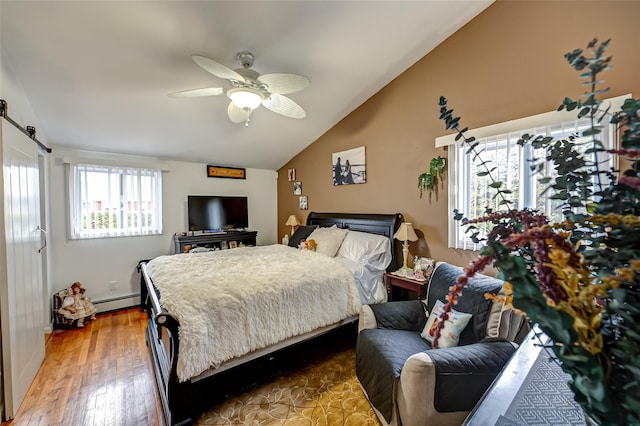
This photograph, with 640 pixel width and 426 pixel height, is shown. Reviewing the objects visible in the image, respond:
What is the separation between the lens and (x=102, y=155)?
357 cm

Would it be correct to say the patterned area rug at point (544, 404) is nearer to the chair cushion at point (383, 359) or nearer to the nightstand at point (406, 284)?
the chair cushion at point (383, 359)

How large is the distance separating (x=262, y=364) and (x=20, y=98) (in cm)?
312

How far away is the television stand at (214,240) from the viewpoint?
392 centimetres

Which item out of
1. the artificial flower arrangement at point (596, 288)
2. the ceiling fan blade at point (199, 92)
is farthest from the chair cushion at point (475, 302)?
the ceiling fan blade at point (199, 92)

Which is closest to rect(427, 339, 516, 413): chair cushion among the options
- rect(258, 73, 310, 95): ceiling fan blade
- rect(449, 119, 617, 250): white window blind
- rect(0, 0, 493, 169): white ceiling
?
rect(449, 119, 617, 250): white window blind

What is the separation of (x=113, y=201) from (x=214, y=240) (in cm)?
145

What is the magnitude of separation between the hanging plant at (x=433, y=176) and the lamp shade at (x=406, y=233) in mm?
420

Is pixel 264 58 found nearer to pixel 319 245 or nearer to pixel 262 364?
pixel 319 245

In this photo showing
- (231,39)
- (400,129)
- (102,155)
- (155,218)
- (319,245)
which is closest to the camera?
(231,39)

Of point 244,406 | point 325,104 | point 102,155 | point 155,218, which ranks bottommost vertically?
point 244,406

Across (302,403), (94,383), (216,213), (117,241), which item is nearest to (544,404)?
(302,403)

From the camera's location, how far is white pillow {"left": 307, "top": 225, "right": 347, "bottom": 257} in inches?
127

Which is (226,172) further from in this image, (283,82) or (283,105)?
(283,82)

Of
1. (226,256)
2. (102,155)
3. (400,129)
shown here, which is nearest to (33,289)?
(226,256)
